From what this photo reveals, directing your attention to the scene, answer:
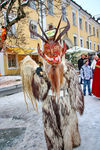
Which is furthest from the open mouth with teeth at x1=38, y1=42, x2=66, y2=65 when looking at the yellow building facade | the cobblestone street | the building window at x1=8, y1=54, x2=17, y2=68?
the building window at x1=8, y1=54, x2=17, y2=68

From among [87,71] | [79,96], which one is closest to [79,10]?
[87,71]

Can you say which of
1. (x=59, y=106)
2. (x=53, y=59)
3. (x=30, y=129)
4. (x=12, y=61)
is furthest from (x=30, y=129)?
(x=12, y=61)

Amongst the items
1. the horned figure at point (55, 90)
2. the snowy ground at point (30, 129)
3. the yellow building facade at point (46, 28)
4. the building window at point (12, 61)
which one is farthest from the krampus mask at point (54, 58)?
the building window at point (12, 61)

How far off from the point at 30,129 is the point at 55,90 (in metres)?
1.49

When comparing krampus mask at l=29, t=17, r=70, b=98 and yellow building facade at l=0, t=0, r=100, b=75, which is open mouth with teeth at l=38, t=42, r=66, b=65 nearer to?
krampus mask at l=29, t=17, r=70, b=98

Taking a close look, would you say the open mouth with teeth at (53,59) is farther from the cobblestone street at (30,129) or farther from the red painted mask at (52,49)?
the cobblestone street at (30,129)

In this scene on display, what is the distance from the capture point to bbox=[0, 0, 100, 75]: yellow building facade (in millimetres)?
10289

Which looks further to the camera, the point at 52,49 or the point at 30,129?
the point at 30,129

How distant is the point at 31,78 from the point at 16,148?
3.90ft

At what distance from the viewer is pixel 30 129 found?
2.76 metres

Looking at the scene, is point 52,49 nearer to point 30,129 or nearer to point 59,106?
point 59,106

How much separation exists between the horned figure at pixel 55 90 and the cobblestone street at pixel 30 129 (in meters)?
0.51

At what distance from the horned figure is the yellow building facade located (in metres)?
6.54

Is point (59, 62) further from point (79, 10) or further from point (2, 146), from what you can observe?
point (79, 10)
